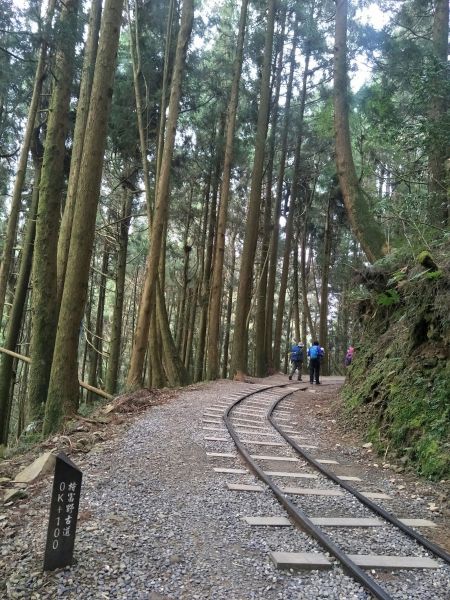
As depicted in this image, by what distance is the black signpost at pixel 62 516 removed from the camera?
3266mm

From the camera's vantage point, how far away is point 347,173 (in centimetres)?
1190

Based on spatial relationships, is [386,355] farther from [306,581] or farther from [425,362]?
[306,581]

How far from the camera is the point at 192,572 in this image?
3.41 metres

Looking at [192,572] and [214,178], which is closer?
[192,572]

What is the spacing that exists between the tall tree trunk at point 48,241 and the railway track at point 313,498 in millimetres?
3667

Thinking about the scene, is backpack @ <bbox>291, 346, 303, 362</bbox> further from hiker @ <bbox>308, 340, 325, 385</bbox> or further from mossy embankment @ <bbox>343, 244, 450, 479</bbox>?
mossy embankment @ <bbox>343, 244, 450, 479</bbox>

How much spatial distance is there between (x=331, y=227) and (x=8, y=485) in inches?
1025

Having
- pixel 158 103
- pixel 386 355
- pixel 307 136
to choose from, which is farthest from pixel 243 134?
pixel 386 355

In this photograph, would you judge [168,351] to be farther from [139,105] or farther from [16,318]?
[139,105]

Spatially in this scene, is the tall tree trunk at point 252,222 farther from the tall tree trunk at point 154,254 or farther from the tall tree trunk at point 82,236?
the tall tree trunk at point 82,236

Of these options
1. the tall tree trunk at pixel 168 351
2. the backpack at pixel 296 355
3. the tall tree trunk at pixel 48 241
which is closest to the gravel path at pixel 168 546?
the tall tree trunk at pixel 48 241

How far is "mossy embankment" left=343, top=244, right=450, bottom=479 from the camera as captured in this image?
671 centimetres

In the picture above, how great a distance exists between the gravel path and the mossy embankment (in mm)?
1808

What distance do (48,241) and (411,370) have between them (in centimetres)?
763
